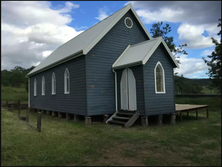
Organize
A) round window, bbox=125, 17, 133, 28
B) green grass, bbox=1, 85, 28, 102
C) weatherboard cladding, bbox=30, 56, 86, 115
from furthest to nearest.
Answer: green grass, bbox=1, 85, 28, 102 → round window, bbox=125, 17, 133, 28 → weatherboard cladding, bbox=30, 56, 86, 115

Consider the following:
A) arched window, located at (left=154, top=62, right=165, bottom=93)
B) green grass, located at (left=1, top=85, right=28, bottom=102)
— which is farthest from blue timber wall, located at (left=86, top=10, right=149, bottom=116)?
A: green grass, located at (left=1, top=85, right=28, bottom=102)

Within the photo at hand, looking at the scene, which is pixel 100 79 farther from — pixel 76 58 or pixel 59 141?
pixel 59 141

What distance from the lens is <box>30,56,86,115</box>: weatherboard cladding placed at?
11688 millimetres

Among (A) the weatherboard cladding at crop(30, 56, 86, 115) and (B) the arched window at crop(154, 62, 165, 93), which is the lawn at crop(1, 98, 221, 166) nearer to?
(B) the arched window at crop(154, 62, 165, 93)

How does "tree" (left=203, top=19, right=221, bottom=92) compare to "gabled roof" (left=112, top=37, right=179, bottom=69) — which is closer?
"gabled roof" (left=112, top=37, right=179, bottom=69)

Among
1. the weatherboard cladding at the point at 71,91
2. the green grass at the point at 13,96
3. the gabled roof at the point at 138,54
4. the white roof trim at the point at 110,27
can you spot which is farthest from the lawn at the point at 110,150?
the green grass at the point at 13,96

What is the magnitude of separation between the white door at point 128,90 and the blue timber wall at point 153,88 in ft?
2.56

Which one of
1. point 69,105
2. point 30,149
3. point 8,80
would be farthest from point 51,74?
point 8,80

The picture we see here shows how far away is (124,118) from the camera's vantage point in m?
10.9

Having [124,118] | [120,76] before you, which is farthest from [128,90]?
[124,118]

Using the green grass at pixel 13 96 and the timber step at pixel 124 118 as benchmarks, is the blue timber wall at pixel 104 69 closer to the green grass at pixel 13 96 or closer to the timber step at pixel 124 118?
the timber step at pixel 124 118

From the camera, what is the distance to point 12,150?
5621 millimetres

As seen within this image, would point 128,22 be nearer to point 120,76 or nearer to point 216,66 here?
point 120,76

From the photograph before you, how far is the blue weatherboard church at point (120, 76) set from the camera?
10.9 metres
